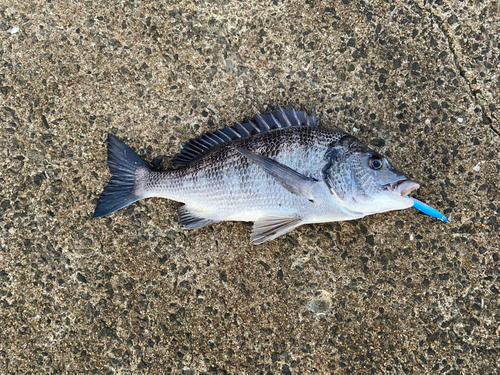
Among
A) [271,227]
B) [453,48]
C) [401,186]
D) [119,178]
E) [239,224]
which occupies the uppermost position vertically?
[453,48]

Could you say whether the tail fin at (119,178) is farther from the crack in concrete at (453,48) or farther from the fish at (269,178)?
the crack in concrete at (453,48)

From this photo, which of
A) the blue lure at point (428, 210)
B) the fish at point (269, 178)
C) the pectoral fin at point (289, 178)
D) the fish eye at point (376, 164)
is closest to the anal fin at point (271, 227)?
the fish at point (269, 178)

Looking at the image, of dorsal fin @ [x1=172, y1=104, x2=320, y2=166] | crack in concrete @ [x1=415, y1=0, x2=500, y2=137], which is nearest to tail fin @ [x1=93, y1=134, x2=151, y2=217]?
dorsal fin @ [x1=172, y1=104, x2=320, y2=166]

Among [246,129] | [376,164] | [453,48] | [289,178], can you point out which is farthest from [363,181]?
[453,48]

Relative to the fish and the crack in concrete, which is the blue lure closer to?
the fish

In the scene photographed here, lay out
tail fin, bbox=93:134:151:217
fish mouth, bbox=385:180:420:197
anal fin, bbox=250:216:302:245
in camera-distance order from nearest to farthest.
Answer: fish mouth, bbox=385:180:420:197, anal fin, bbox=250:216:302:245, tail fin, bbox=93:134:151:217

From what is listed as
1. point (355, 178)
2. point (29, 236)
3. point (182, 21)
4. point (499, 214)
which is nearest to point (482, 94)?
point (499, 214)

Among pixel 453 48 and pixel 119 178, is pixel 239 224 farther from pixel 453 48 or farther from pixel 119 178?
pixel 453 48

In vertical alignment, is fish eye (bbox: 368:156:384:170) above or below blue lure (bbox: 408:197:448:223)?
above
